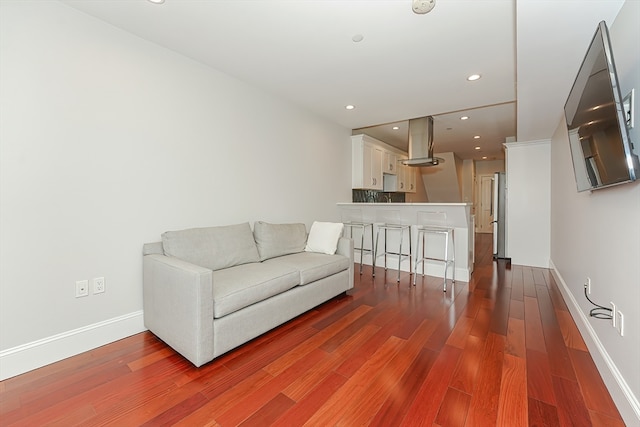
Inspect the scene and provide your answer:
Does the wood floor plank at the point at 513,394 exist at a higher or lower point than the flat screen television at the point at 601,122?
lower

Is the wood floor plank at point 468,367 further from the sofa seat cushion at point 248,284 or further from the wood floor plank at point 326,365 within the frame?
the sofa seat cushion at point 248,284

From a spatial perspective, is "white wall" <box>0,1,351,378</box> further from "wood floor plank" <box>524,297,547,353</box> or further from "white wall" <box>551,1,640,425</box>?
"white wall" <box>551,1,640,425</box>

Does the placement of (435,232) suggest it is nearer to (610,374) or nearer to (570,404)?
(610,374)

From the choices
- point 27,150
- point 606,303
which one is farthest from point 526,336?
point 27,150

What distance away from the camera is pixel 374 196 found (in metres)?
6.20

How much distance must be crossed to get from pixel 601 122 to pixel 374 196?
15.5 ft

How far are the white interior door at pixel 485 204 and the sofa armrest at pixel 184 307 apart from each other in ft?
30.2

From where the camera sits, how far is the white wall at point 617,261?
4.46ft

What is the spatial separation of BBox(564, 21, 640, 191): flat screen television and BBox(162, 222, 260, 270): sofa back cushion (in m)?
2.71

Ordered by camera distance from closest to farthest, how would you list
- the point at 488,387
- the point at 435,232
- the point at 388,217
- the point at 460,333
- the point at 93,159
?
1. the point at 488,387
2. the point at 93,159
3. the point at 460,333
4. the point at 435,232
5. the point at 388,217

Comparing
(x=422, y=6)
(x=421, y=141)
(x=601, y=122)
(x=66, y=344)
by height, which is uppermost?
(x=422, y=6)

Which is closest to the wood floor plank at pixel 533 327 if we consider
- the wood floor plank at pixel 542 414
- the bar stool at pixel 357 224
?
the wood floor plank at pixel 542 414

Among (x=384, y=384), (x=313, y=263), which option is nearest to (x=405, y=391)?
(x=384, y=384)

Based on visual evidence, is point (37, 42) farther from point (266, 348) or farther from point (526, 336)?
point (526, 336)
